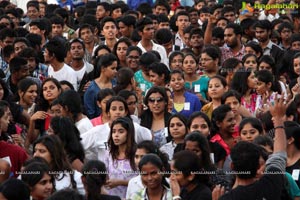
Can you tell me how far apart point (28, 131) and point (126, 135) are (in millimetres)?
1646

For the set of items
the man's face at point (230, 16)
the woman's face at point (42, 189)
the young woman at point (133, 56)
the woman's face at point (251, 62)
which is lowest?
the woman's face at point (42, 189)

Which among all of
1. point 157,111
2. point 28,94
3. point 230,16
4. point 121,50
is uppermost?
point 230,16

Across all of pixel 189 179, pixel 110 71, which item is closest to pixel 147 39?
pixel 110 71

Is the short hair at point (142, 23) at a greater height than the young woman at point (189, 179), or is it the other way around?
the short hair at point (142, 23)

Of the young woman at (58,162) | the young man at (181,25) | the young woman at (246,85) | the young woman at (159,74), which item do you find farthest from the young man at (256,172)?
the young man at (181,25)

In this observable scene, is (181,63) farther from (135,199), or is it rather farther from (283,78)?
(135,199)

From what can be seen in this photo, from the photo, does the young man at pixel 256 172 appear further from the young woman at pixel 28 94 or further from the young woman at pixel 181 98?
the young woman at pixel 28 94

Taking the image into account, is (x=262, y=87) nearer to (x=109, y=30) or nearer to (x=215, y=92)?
(x=215, y=92)

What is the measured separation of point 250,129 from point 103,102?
2019 millimetres

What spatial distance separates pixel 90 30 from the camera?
16844mm

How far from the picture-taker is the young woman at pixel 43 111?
11.8m

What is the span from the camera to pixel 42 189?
885cm

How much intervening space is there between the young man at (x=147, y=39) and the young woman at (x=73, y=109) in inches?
168

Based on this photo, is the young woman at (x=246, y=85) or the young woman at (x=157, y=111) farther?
the young woman at (x=246, y=85)
